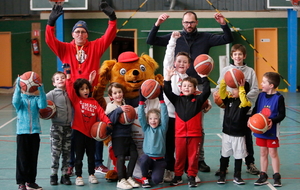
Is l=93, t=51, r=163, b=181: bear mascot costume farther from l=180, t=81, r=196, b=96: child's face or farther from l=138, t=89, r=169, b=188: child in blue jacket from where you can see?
l=180, t=81, r=196, b=96: child's face

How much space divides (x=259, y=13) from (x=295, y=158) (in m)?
11.7

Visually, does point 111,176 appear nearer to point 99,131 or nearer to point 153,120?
point 99,131

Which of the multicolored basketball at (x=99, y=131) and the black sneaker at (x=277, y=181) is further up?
the multicolored basketball at (x=99, y=131)

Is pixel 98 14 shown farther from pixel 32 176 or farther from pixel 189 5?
pixel 32 176

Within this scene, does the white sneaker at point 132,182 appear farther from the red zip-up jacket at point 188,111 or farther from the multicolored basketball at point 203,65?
the multicolored basketball at point 203,65

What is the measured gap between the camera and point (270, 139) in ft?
15.4

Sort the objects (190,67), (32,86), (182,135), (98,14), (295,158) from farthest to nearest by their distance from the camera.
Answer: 1. (98,14)
2. (295,158)
3. (190,67)
4. (182,135)
5. (32,86)

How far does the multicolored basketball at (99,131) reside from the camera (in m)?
4.70

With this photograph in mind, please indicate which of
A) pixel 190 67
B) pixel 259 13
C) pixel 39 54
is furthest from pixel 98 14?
pixel 190 67

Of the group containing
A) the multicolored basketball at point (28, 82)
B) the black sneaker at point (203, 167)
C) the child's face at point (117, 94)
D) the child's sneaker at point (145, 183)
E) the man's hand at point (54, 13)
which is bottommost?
the child's sneaker at point (145, 183)

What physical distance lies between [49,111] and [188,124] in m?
1.52


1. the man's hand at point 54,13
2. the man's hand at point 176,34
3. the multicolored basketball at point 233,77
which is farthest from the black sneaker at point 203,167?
the man's hand at point 54,13

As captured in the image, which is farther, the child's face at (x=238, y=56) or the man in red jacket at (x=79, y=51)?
the man in red jacket at (x=79, y=51)

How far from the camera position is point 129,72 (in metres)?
5.31
